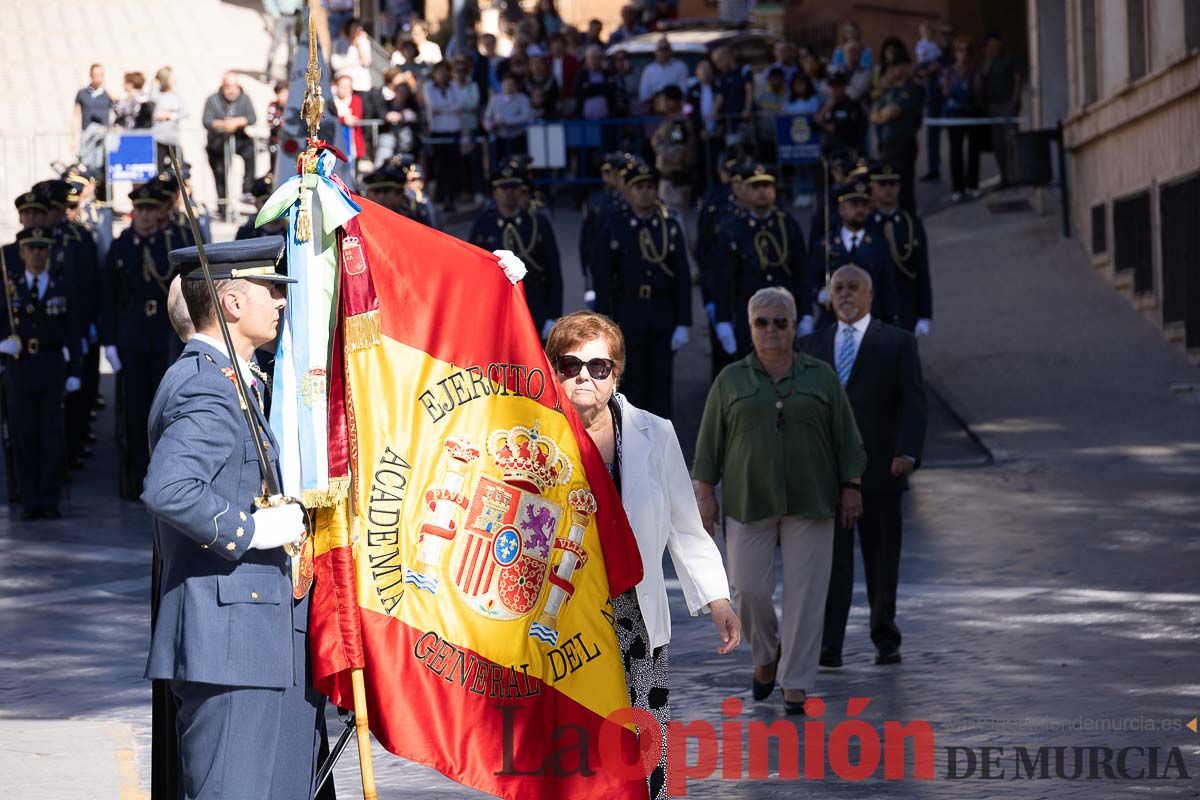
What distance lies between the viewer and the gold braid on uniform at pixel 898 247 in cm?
1586

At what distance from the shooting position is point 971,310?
69.4 ft

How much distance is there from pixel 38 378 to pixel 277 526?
411 inches

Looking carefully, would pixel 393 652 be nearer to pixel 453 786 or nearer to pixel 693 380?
pixel 453 786

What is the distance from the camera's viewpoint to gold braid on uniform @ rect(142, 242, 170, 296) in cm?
1573

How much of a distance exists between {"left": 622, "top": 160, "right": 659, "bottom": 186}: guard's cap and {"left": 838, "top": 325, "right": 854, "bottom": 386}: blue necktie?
6.97 m

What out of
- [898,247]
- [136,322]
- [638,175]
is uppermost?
[638,175]

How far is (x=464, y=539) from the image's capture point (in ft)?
19.0

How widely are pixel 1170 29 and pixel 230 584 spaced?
→ 1611 cm

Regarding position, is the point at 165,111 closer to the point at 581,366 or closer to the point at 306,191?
the point at 581,366

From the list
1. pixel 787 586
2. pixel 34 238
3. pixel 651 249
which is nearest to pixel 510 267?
pixel 787 586

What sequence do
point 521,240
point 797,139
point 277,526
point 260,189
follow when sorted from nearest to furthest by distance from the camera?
1. point 277,526
2. point 521,240
3. point 260,189
4. point 797,139

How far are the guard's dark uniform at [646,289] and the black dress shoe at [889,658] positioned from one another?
22.8 feet

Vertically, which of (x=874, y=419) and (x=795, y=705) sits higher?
(x=874, y=419)

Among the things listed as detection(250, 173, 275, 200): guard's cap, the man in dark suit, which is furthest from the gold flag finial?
detection(250, 173, 275, 200): guard's cap
